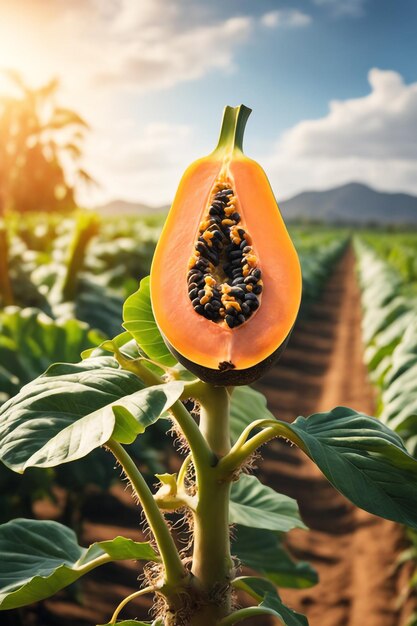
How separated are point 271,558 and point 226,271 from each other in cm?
78

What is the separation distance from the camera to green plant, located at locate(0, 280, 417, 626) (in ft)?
2.61

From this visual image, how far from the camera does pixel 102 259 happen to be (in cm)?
776

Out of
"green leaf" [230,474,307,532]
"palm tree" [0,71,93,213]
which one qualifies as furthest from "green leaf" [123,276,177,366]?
"palm tree" [0,71,93,213]

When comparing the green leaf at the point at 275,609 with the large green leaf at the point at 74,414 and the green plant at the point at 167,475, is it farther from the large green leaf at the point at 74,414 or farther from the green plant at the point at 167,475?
the large green leaf at the point at 74,414

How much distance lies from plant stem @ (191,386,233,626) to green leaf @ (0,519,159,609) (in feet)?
0.28

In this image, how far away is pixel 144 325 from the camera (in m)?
1.01

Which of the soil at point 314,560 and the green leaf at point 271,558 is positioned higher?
the green leaf at point 271,558

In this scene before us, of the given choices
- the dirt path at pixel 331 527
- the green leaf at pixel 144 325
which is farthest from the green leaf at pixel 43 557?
the dirt path at pixel 331 527

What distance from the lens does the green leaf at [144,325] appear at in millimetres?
1000

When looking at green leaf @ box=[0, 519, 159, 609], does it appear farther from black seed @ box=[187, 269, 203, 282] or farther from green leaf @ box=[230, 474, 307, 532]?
black seed @ box=[187, 269, 203, 282]

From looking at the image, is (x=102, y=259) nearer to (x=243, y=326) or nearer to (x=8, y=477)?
(x=8, y=477)

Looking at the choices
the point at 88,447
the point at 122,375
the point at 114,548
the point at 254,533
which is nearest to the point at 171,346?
the point at 122,375

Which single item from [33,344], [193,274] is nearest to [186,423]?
[193,274]

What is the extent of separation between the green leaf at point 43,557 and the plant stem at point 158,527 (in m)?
0.04
